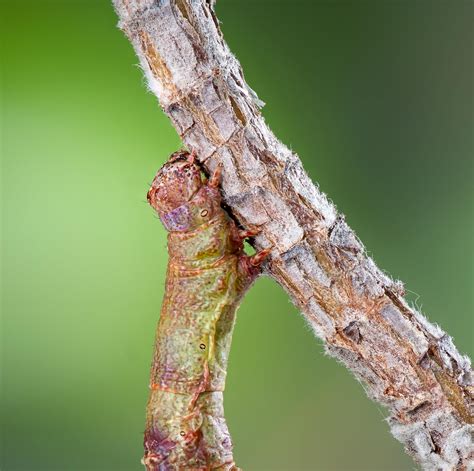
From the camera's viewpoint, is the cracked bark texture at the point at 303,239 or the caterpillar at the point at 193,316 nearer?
the cracked bark texture at the point at 303,239

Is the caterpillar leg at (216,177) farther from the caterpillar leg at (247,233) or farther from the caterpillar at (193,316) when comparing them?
the caterpillar leg at (247,233)

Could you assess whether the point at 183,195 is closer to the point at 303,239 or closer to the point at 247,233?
the point at 247,233

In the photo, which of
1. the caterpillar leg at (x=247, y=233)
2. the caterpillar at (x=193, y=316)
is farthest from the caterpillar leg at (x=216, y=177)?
the caterpillar leg at (x=247, y=233)

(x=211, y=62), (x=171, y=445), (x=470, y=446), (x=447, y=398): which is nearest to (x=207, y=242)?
(x=211, y=62)

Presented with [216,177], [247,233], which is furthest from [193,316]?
[216,177]

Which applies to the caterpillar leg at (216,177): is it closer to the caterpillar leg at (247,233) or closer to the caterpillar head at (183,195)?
the caterpillar head at (183,195)

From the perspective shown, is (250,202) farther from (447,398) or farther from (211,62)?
(447,398)

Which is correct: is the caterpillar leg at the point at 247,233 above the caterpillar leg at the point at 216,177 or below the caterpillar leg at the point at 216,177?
below
